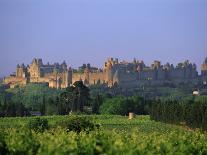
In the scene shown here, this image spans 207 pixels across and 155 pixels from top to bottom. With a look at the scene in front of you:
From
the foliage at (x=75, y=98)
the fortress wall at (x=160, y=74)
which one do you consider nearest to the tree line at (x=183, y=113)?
the foliage at (x=75, y=98)

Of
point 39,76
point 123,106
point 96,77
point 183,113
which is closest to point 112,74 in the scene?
point 96,77

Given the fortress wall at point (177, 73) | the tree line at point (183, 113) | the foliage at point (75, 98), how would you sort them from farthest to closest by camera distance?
the fortress wall at point (177, 73)
the foliage at point (75, 98)
the tree line at point (183, 113)

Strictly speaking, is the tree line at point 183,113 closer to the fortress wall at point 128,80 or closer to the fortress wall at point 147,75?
the fortress wall at point 128,80

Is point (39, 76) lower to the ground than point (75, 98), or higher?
higher

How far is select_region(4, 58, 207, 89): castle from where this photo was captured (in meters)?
166

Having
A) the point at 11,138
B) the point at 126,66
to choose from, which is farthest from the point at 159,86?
the point at 11,138

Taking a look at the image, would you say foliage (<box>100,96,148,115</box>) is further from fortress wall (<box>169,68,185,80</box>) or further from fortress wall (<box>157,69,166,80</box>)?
fortress wall (<box>169,68,185,80</box>)

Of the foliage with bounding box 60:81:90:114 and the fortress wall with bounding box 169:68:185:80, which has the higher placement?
the fortress wall with bounding box 169:68:185:80

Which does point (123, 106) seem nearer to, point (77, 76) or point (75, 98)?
point (75, 98)

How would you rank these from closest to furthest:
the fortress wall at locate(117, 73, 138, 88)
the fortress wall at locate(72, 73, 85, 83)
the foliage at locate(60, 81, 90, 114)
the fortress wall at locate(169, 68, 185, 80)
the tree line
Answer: the tree line → the foliage at locate(60, 81, 90, 114) → the fortress wall at locate(117, 73, 138, 88) → the fortress wall at locate(72, 73, 85, 83) → the fortress wall at locate(169, 68, 185, 80)

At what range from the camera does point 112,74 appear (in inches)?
6496

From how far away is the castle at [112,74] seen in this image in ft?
545

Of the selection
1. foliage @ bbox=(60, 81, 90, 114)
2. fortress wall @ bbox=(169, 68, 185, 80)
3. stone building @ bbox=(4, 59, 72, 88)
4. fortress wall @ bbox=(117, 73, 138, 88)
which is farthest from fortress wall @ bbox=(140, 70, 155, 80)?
foliage @ bbox=(60, 81, 90, 114)

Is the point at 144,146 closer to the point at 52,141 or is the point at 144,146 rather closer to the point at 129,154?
the point at 129,154
